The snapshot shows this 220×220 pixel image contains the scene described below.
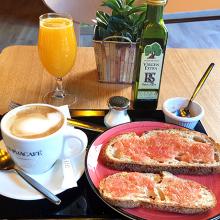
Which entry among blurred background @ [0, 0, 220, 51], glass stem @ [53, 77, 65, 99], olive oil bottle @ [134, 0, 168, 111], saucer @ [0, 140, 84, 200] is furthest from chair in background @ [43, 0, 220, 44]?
saucer @ [0, 140, 84, 200]

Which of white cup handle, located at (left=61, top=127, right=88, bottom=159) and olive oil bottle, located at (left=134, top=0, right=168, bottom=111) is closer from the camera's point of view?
white cup handle, located at (left=61, top=127, right=88, bottom=159)

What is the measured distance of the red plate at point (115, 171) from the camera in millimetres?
588

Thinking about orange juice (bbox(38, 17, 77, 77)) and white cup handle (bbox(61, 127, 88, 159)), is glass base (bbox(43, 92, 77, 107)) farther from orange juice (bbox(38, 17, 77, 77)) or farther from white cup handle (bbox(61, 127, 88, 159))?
white cup handle (bbox(61, 127, 88, 159))

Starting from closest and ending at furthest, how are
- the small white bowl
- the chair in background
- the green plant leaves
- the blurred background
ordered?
the small white bowl
the green plant leaves
the chair in background
the blurred background

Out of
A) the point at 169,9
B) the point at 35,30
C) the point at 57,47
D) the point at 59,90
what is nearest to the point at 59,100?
the point at 59,90

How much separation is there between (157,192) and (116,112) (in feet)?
0.85

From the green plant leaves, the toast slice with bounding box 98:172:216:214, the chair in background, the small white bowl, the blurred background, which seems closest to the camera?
the toast slice with bounding box 98:172:216:214

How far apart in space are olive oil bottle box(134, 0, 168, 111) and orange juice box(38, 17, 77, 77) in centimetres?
20

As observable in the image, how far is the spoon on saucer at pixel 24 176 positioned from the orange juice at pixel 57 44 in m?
0.32

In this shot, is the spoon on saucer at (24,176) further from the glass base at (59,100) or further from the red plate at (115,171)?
the glass base at (59,100)

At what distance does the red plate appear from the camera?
0.59 m

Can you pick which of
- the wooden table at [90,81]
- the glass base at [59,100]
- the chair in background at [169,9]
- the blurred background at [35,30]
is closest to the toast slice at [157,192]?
the wooden table at [90,81]

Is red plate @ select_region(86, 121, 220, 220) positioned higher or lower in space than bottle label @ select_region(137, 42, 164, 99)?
lower

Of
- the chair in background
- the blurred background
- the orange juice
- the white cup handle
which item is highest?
the orange juice
